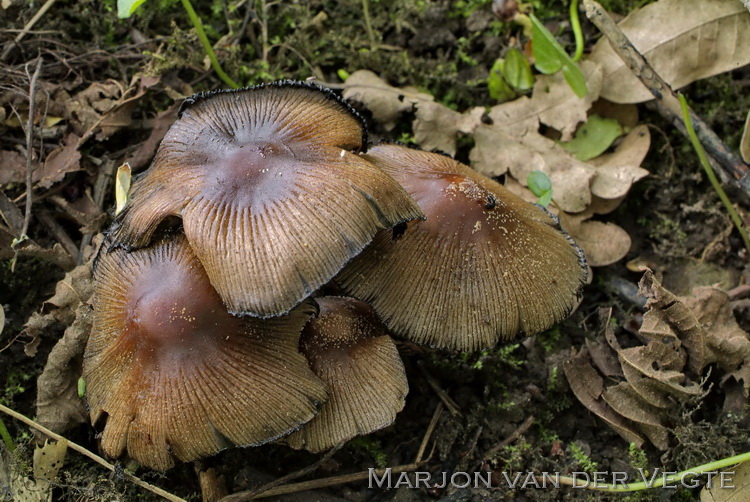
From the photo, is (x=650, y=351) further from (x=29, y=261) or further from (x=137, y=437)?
(x=29, y=261)

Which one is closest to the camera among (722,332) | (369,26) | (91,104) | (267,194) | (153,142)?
(267,194)

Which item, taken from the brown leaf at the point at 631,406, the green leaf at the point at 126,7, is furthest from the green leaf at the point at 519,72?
the green leaf at the point at 126,7

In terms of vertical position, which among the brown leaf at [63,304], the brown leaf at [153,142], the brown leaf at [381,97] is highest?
the brown leaf at [153,142]

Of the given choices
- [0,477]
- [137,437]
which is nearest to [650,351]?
[137,437]

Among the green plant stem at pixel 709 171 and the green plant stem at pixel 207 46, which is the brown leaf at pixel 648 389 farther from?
the green plant stem at pixel 207 46

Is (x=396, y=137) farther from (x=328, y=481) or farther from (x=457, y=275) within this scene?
(x=328, y=481)

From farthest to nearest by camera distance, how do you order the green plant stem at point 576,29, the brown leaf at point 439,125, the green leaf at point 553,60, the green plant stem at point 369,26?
1. the green plant stem at point 369,26
2. the green plant stem at point 576,29
3. the brown leaf at point 439,125
4. the green leaf at point 553,60

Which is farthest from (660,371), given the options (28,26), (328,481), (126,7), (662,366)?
(28,26)
